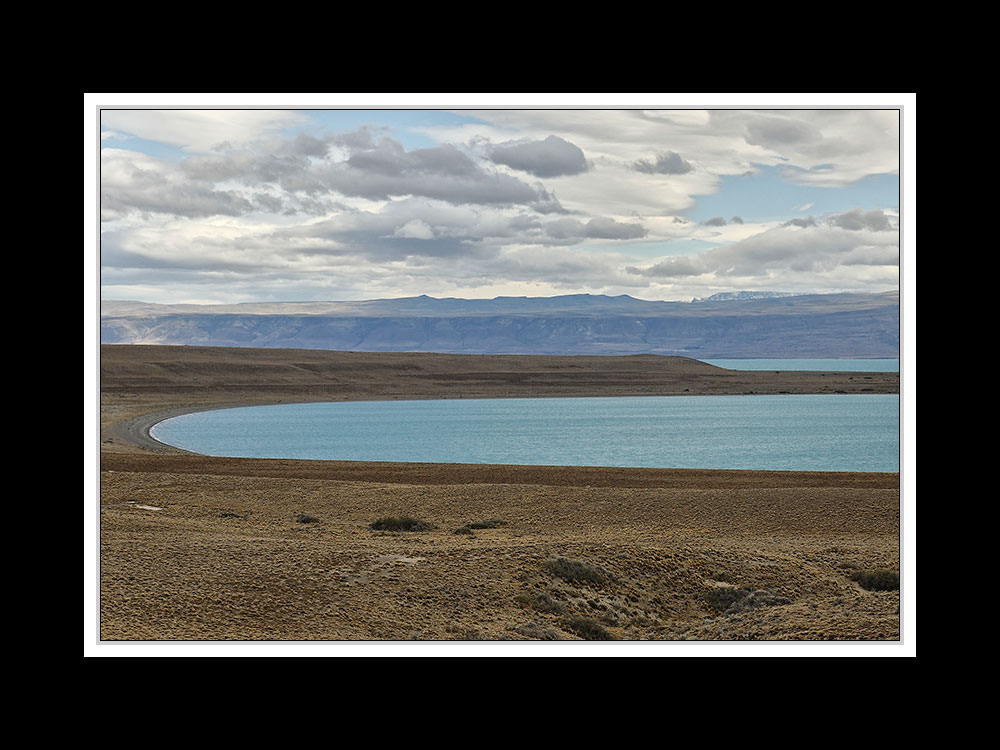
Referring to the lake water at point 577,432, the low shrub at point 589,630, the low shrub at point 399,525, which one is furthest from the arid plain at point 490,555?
the lake water at point 577,432

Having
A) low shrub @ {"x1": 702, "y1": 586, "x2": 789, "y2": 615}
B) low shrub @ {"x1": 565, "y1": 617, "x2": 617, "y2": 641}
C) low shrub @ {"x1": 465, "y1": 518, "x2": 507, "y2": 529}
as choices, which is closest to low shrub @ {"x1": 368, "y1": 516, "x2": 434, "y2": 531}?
low shrub @ {"x1": 465, "y1": 518, "x2": 507, "y2": 529}

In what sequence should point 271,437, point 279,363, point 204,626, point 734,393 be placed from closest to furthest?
point 204,626
point 271,437
point 734,393
point 279,363

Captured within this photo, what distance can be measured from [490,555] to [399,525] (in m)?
5.42

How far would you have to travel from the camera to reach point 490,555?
1381 centimetres

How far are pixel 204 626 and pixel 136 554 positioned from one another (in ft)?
12.5

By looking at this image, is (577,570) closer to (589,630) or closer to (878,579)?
(589,630)

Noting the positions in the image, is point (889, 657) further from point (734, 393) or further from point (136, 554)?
point (734, 393)

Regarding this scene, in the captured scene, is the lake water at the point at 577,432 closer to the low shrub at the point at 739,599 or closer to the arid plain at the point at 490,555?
the arid plain at the point at 490,555

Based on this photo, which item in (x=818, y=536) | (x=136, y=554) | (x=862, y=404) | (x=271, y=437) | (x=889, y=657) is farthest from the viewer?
(x=862, y=404)

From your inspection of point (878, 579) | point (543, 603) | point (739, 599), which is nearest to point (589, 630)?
point (543, 603)

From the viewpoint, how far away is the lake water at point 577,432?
4722 centimetres
